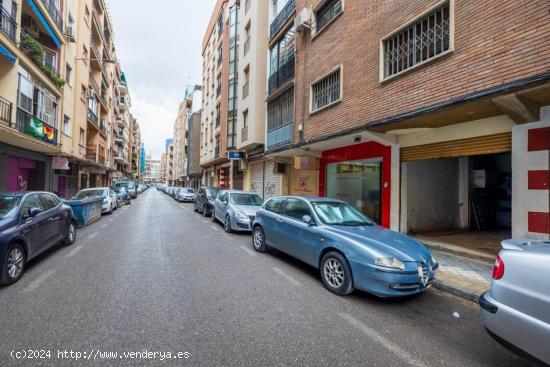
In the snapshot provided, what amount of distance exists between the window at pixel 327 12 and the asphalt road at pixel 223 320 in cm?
1012

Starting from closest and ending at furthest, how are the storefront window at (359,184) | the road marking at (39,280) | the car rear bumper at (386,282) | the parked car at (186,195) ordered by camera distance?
the car rear bumper at (386,282) → the road marking at (39,280) → the storefront window at (359,184) → the parked car at (186,195)

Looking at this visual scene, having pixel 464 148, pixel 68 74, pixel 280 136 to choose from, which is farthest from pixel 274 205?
pixel 68 74

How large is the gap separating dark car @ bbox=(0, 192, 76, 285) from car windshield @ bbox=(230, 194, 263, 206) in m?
5.43

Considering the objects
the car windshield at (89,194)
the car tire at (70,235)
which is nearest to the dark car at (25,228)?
the car tire at (70,235)

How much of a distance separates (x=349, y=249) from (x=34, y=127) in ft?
49.2

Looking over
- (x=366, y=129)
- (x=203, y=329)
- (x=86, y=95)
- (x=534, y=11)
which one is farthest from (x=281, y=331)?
(x=86, y=95)

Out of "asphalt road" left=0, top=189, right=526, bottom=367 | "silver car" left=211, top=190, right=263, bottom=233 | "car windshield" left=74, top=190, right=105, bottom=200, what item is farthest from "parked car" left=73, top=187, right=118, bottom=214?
"asphalt road" left=0, top=189, right=526, bottom=367

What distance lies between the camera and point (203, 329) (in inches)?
118

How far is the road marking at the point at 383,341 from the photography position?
2612 mm

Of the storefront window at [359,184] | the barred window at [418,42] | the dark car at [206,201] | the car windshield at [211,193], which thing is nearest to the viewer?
the barred window at [418,42]

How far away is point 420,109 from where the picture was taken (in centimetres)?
607

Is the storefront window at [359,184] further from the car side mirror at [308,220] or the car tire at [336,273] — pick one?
the car tire at [336,273]

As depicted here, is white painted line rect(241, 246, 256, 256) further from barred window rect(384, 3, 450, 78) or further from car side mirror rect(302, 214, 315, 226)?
barred window rect(384, 3, 450, 78)

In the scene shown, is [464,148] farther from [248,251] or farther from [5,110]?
[5,110]
